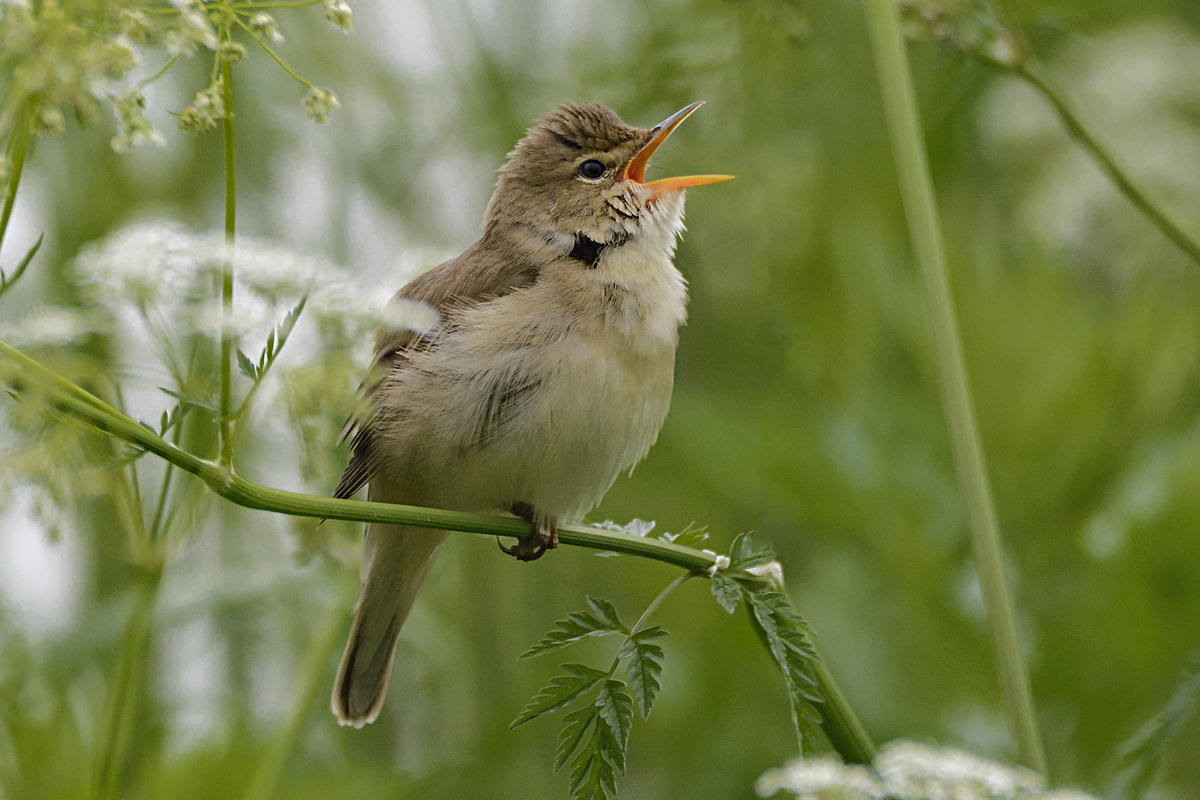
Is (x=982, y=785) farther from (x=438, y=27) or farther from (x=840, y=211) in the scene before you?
(x=438, y=27)

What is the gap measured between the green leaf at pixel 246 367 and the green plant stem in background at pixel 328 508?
12cm

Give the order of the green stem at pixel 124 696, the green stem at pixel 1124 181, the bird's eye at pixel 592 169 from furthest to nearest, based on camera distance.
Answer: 1. the bird's eye at pixel 592 169
2. the green stem at pixel 1124 181
3. the green stem at pixel 124 696

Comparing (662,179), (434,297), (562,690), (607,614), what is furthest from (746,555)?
(662,179)

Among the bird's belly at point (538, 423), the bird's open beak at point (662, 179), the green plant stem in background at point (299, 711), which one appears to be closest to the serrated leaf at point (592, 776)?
the green plant stem in background at point (299, 711)

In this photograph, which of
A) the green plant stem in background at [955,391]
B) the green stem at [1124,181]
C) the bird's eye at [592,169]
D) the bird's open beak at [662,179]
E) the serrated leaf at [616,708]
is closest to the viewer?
the serrated leaf at [616,708]

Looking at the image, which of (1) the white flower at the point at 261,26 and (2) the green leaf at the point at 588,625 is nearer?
(1) the white flower at the point at 261,26

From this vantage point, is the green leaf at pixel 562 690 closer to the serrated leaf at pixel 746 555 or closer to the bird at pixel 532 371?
the serrated leaf at pixel 746 555

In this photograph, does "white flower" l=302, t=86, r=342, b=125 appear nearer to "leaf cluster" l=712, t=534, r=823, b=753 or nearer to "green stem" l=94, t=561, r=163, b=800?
"leaf cluster" l=712, t=534, r=823, b=753

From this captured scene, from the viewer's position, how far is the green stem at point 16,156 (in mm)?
1442

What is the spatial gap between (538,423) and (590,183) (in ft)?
2.43

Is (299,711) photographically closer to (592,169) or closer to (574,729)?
(574,729)

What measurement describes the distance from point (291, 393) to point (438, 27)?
2013mm

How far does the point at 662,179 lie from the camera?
117 inches

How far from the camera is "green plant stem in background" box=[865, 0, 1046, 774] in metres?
1.88
